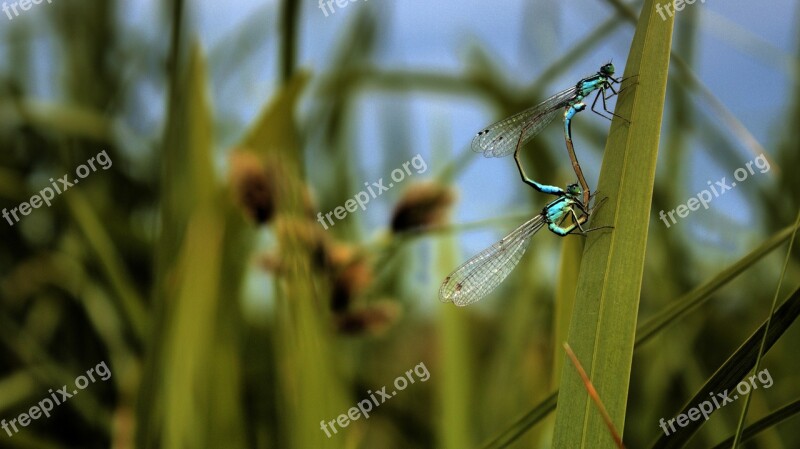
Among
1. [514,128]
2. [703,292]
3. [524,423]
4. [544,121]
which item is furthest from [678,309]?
[514,128]

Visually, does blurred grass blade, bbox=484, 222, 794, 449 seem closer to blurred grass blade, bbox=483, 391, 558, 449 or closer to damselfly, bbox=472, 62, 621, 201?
blurred grass blade, bbox=483, 391, 558, 449

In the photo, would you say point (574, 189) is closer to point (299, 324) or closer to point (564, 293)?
point (564, 293)

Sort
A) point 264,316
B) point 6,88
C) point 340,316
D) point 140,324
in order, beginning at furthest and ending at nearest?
point 6,88 < point 264,316 < point 140,324 < point 340,316

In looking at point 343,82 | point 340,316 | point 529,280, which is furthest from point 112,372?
point 529,280

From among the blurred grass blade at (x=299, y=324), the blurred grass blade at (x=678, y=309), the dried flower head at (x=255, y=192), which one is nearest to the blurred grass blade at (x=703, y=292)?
the blurred grass blade at (x=678, y=309)

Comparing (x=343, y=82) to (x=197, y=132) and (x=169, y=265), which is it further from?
(x=169, y=265)

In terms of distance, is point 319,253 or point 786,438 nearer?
point 319,253
